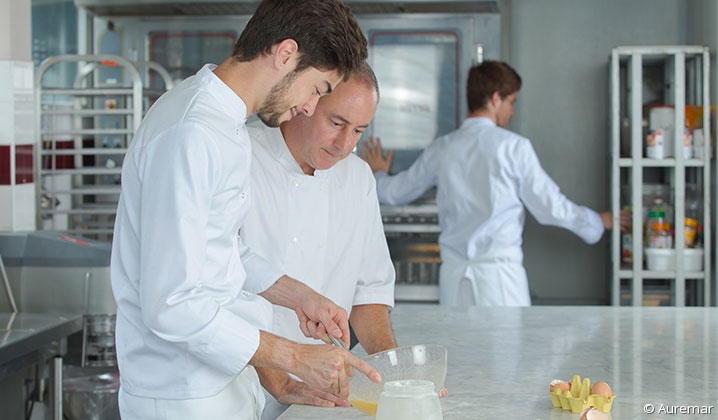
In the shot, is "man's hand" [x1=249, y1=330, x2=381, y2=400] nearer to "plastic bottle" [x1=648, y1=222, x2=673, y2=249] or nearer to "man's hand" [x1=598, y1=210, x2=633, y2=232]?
"man's hand" [x1=598, y1=210, x2=633, y2=232]

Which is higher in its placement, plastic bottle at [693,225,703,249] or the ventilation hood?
the ventilation hood

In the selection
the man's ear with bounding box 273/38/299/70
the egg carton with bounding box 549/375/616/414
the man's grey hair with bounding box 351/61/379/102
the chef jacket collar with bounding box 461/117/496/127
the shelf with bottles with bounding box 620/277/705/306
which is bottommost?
the shelf with bottles with bounding box 620/277/705/306

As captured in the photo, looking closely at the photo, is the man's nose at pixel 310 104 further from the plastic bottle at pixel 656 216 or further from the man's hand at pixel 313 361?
the plastic bottle at pixel 656 216

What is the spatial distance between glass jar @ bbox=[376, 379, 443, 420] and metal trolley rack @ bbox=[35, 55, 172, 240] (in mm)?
3077

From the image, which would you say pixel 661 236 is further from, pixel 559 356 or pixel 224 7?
pixel 224 7

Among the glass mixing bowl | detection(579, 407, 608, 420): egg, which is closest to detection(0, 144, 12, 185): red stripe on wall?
the glass mixing bowl

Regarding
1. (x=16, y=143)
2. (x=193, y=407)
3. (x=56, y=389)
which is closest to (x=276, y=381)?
(x=193, y=407)

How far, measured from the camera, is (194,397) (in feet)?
5.08

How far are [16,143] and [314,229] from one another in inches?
73.3

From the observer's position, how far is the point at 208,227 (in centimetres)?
151

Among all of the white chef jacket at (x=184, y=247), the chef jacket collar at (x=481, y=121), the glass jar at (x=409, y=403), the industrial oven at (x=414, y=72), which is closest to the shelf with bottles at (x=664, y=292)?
the industrial oven at (x=414, y=72)

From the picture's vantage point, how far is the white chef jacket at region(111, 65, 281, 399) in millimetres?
1389

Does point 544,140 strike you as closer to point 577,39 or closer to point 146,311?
point 577,39

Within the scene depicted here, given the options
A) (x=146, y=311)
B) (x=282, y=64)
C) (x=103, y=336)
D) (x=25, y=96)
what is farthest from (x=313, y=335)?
(x=25, y=96)
